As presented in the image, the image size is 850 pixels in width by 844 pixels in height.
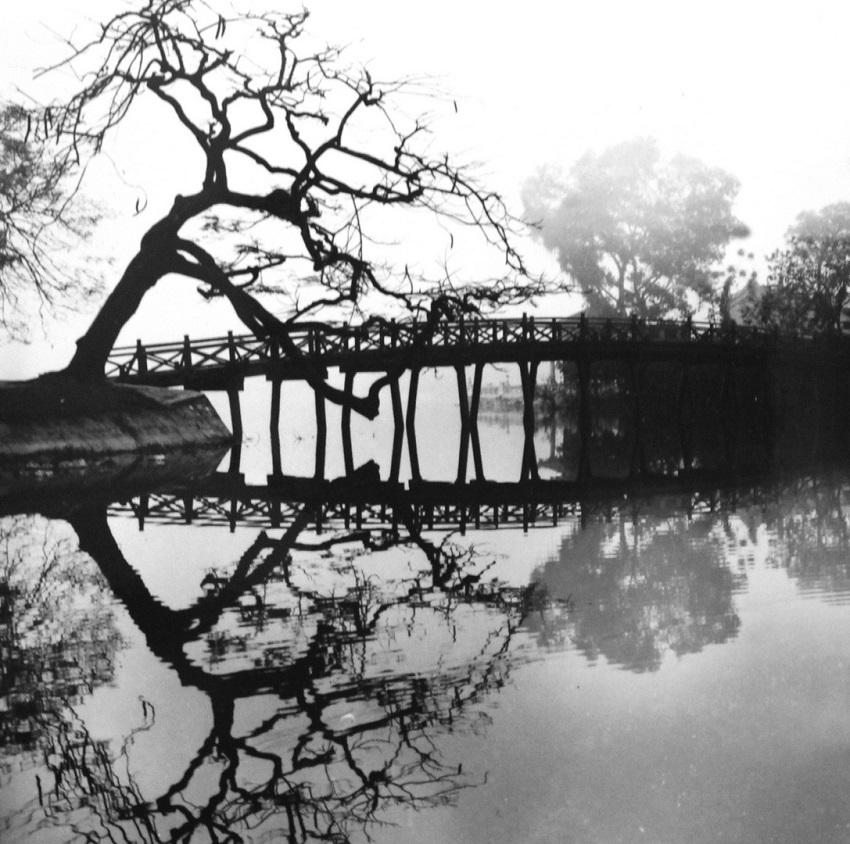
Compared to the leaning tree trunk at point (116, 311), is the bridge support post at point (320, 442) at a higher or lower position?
lower

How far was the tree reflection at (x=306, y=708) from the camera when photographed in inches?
133

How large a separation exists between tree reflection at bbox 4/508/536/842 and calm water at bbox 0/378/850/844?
0.01m

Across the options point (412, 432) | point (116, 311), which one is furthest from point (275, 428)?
point (116, 311)

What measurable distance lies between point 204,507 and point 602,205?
37226 mm

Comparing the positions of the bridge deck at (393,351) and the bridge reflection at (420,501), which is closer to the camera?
the bridge reflection at (420,501)

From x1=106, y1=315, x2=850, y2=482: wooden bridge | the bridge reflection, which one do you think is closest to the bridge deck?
x1=106, y1=315, x2=850, y2=482: wooden bridge

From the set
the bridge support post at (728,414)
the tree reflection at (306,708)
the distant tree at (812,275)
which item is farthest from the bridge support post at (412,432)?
the distant tree at (812,275)

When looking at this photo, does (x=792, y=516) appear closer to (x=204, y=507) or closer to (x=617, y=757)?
(x=204, y=507)

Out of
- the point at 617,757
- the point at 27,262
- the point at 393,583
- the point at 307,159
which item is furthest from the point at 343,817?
the point at 27,262

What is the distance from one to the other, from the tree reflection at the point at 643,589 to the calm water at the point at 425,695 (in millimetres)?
31

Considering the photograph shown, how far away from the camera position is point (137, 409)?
2147 centimetres

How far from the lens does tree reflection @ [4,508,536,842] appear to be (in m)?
3.38

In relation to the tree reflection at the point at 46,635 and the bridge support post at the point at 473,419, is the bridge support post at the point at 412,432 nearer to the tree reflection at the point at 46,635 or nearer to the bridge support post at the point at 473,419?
the bridge support post at the point at 473,419

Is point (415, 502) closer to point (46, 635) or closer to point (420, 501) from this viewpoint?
point (420, 501)
